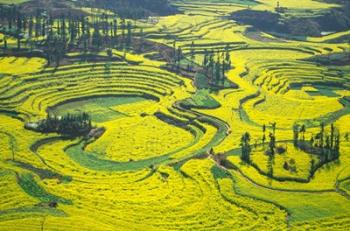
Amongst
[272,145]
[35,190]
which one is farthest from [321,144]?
[35,190]

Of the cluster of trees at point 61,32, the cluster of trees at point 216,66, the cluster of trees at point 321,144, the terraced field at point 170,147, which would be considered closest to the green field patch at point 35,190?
the terraced field at point 170,147

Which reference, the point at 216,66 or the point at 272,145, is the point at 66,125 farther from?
the point at 216,66

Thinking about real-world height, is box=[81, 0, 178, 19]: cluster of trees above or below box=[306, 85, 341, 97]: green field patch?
above

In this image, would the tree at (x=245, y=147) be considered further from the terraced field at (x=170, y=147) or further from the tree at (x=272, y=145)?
the tree at (x=272, y=145)

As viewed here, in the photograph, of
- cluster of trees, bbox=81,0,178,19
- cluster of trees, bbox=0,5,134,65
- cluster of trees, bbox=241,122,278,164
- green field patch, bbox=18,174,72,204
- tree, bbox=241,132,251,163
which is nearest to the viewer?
green field patch, bbox=18,174,72,204

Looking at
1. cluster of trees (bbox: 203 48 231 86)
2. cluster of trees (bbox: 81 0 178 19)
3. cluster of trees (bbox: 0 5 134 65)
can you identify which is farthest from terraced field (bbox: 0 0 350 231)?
cluster of trees (bbox: 81 0 178 19)

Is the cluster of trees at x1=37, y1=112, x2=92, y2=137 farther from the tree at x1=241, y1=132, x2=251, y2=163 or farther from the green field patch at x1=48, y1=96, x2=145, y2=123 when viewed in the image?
the tree at x1=241, y1=132, x2=251, y2=163

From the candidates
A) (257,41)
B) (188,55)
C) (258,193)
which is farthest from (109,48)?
(258,193)
